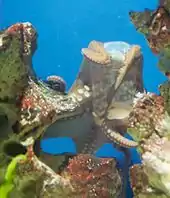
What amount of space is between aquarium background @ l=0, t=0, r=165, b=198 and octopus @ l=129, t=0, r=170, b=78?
3.06ft

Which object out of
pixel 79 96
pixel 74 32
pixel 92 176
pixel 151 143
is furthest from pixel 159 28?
pixel 74 32

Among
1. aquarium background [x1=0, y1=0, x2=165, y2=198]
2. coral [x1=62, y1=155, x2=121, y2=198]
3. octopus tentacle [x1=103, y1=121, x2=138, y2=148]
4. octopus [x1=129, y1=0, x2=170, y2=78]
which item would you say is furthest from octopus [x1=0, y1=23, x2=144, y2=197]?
octopus [x1=129, y1=0, x2=170, y2=78]

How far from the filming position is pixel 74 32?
249 centimetres

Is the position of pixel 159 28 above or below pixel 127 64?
above

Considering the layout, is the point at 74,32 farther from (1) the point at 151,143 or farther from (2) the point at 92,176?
(1) the point at 151,143

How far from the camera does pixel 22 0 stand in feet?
8.63

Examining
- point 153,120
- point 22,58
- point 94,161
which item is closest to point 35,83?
point 22,58

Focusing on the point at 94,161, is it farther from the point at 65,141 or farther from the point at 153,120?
the point at 65,141

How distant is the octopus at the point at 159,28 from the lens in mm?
1334

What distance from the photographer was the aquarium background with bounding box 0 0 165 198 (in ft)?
7.83

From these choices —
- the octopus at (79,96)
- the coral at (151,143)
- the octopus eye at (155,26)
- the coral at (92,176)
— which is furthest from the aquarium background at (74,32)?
the octopus eye at (155,26)

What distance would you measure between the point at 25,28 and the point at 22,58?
6.8 inches

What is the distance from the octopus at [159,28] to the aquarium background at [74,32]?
932mm

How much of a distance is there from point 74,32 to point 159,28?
1.19 meters
